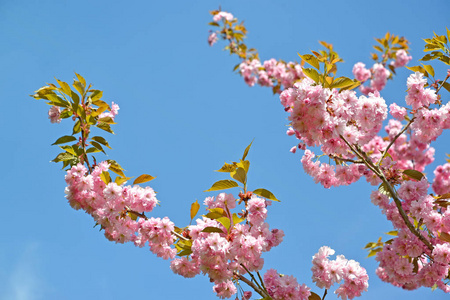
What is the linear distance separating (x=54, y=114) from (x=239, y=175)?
1876mm

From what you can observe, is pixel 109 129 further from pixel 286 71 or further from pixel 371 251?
pixel 286 71

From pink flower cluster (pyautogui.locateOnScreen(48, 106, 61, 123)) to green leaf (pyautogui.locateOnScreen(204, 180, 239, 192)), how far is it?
1680 mm

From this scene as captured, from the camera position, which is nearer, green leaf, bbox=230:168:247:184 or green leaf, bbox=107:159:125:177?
green leaf, bbox=230:168:247:184

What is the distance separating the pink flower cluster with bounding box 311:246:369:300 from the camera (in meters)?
2.62

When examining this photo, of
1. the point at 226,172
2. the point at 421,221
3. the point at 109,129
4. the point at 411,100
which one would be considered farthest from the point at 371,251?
the point at 109,129

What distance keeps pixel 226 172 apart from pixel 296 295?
1.05 meters

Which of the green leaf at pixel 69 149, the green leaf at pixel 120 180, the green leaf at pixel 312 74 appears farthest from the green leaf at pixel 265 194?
the green leaf at pixel 69 149

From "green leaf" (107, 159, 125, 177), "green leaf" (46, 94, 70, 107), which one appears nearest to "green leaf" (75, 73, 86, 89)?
"green leaf" (46, 94, 70, 107)

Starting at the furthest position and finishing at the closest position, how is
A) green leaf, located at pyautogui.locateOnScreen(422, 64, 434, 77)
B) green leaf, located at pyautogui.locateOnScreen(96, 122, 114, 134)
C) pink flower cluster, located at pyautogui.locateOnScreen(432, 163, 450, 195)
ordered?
1. pink flower cluster, located at pyautogui.locateOnScreen(432, 163, 450, 195)
2. green leaf, located at pyautogui.locateOnScreen(422, 64, 434, 77)
3. green leaf, located at pyautogui.locateOnScreen(96, 122, 114, 134)

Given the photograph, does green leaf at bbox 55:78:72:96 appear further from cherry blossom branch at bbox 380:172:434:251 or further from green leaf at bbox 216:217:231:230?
cherry blossom branch at bbox 380:172:434:251

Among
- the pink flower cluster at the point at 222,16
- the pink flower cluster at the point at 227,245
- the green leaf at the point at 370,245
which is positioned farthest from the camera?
the pink flower cluster at the point at 222,16

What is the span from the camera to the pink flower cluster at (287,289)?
8.56ft

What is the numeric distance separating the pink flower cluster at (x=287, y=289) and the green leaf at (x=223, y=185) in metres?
0.80

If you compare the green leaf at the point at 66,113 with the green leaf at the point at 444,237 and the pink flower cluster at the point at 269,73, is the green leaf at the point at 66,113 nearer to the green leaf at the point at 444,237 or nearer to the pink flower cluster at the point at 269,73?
the green leaf at the point at 444,237
